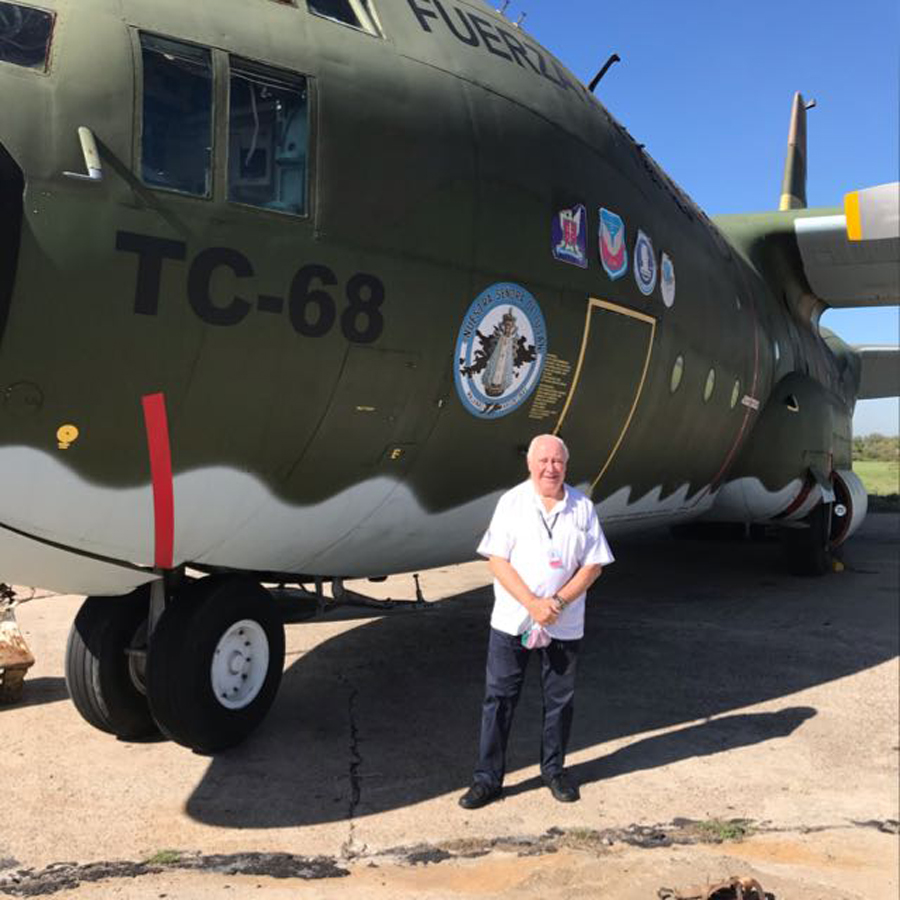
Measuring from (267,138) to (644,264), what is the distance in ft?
9.77

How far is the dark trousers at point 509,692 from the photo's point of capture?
4.34 m

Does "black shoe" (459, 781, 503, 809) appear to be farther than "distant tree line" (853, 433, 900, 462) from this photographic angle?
No

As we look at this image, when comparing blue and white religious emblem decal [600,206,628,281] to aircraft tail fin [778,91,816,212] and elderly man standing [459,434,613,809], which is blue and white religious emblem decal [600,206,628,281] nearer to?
elderly man standing [459,434,613,809]

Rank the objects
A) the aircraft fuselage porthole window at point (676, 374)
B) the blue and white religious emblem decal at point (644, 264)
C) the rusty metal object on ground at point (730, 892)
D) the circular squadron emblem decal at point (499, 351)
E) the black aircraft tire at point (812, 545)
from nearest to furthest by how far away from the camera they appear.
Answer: the rusty metal object on ground at point (730, 892) < the circular squadron emblem decal at point (499, 351) < the blue and white religious emblem decal at point (644, 264) < the aircraft fuselage porthole window at point (676, 374) < the black aircraft tire at point (812, 545)

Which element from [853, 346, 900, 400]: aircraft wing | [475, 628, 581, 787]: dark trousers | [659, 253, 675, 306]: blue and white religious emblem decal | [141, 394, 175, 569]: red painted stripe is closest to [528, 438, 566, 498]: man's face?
[475, 628, 581, 787]: dark trousers

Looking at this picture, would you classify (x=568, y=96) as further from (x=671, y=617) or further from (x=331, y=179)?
(x=671, y=617)

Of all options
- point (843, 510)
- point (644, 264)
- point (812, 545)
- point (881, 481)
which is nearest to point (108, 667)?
point (644, 264)

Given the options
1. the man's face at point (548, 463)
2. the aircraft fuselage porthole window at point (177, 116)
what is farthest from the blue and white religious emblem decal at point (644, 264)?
the aircraft fuselage porthole window at point (177, 116)

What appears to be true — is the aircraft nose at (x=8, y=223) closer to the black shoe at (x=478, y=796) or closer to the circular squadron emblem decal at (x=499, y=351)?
the circular squadron emblem decal at (x=499, y=351)

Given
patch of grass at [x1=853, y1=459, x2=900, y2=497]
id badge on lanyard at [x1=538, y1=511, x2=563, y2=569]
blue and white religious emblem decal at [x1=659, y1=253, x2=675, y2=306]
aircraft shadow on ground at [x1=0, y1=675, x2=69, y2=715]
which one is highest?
blue and white religious emblem decal at [x1=659, y1=253, x2=675, y2=306]

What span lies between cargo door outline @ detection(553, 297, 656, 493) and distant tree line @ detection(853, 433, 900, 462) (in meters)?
65.5

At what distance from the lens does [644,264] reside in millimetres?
6074

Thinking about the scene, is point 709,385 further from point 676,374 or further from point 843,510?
point 843,510

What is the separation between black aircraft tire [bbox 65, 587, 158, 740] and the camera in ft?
16.2
